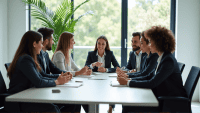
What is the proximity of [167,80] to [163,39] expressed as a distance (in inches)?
17.2

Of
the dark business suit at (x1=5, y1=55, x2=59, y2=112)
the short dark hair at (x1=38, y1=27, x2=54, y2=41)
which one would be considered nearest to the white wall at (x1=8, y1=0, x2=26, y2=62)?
the short dark hair at (x1=38, y1=27, x2=54, y2=41)

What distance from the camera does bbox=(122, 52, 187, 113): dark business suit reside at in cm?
205

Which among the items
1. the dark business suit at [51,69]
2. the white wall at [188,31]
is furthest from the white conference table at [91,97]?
the white wall at [188,31]

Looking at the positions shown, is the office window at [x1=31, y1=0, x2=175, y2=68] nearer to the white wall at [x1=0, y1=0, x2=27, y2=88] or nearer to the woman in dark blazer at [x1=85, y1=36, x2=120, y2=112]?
the white wall at [x1=0, y1=0, x2=27, y2=88]

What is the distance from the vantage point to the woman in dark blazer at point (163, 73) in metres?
2.06

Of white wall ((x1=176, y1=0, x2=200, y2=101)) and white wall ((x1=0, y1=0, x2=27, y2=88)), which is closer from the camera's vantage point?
white wall ((x1=176, y1=0, x2=200, y2=101))

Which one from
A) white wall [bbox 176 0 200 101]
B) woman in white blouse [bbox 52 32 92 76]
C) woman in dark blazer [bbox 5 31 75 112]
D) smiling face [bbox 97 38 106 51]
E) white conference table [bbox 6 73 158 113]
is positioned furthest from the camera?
white wall [bbox 176 0 200 101]

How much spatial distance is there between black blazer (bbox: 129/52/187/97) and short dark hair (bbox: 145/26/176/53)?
2.7 inches

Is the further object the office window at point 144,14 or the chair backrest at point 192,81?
the office window at point 144,14

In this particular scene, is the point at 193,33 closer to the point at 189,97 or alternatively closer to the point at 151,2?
the point at 151,2

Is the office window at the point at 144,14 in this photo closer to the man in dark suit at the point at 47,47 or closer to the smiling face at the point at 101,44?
the smiling face at the point at 101,44

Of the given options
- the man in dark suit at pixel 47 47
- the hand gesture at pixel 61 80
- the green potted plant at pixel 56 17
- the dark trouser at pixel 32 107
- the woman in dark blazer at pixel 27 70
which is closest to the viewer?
the dark trouser at pixel 32 107

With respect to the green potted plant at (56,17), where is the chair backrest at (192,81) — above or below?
below

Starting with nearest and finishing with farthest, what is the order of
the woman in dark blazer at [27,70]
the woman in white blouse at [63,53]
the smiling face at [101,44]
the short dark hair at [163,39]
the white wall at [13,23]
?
1. the woman in dark blazer at [27,70]
2. the short dark hair at [163,39]
3. the woman in white blouse at [63,53]
4. the smiling face at [101,44]
5. the white wall at [13,23]
